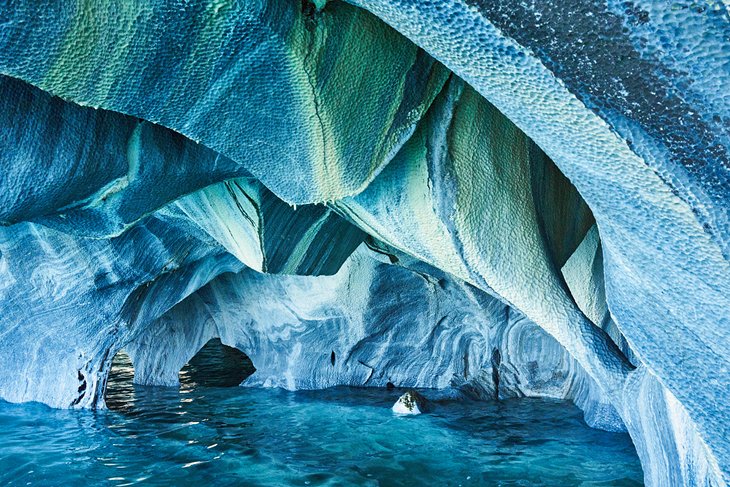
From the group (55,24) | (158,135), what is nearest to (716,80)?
(55,24)

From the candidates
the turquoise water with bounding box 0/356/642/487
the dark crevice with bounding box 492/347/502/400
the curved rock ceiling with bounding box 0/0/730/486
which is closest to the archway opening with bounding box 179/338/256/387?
the turquoise water with bounding box 0/356/642/487

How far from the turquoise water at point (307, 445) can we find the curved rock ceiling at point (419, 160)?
93 centimetres

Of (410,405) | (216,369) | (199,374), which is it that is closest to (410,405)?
(410,405)

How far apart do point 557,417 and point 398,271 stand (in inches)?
92.5

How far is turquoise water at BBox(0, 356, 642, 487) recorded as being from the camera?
192 inches

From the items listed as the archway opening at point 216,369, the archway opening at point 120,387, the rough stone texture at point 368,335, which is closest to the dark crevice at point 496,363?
the rough stone texture at point 368,335

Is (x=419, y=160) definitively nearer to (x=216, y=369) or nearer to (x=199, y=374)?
(x=199, y=374)

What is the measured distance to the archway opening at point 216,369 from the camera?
9438 mm

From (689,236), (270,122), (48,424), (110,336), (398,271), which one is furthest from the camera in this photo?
(398,271)

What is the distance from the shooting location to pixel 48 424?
6535mm

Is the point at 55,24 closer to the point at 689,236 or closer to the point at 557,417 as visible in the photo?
the point at 689,236

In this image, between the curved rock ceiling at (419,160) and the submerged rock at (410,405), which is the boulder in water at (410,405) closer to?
the submerged rock at (410,405)

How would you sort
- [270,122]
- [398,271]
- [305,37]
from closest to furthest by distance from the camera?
[305,37] < [270,122] < [398,271]

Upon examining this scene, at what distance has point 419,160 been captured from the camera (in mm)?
3652
